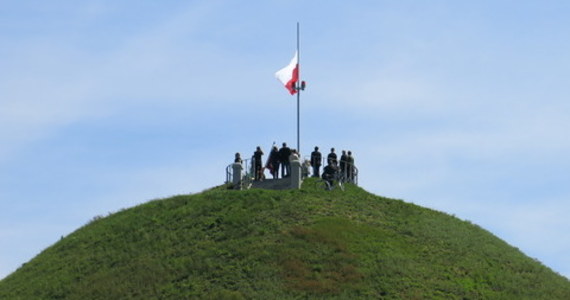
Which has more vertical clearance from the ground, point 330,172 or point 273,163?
point 273,163

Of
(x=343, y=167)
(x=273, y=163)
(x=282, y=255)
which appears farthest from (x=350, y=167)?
(x=282, y=255)

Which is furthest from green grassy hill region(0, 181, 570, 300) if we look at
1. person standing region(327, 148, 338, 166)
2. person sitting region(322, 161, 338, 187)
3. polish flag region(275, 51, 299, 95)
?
polish flag region(275, 51, 299, 95)

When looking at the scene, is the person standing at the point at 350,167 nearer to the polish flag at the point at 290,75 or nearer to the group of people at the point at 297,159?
the group of people at the point at 297,159

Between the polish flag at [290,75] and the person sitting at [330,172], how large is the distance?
6.65 m

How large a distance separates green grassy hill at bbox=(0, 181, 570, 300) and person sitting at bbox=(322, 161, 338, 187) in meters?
0.93

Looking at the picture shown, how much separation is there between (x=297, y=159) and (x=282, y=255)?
11353 mm

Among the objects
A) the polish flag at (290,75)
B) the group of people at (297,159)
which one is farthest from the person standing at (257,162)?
the polish flag at (290,75)

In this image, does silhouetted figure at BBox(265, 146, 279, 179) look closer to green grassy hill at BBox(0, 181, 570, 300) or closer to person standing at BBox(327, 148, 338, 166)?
green grassy hill at BBox(0, 181, 570, 300)

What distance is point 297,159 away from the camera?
57.0 meters

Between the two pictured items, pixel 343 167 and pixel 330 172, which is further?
pixel 343 167

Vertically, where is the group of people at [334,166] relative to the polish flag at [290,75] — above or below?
below

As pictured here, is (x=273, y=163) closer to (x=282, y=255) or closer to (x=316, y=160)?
(x=316, y=160)

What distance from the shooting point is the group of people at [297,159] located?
57.5 meters

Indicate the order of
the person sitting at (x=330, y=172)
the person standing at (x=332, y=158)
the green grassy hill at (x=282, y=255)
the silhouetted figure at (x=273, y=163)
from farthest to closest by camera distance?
the silhouetted figure at (x=273, y=163) < the person standing at (x=332, y=158) < the person sitting at (x=330, y=172) < the green grassy hill at (x=282, y=255)
